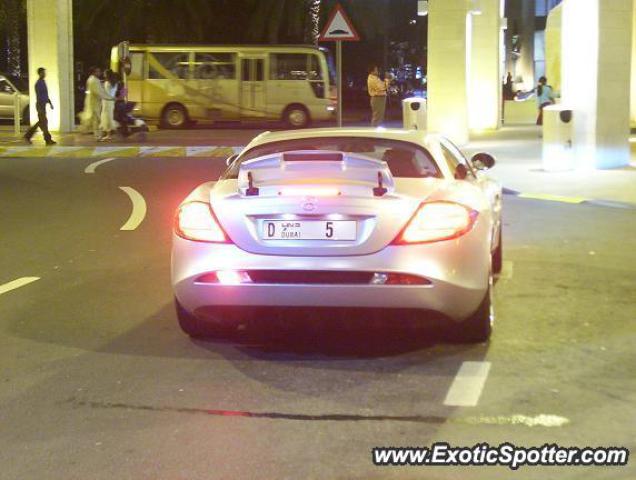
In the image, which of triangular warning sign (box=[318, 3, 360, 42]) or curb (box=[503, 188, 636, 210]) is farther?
triangular warning sign (box=[318, 3, 360, 42])

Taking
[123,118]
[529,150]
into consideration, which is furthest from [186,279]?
[123,118]

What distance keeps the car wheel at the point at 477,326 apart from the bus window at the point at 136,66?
30540 mm

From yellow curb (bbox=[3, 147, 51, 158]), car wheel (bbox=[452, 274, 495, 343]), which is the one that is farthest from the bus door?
car wheel (bbox=[452, 274, 495, 343])

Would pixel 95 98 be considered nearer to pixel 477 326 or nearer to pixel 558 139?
pixel 558 139

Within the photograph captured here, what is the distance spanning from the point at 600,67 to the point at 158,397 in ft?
48.1

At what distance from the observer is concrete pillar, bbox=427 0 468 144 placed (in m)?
25.9

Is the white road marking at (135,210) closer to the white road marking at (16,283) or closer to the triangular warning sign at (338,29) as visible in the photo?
the white road marking at (16,283)

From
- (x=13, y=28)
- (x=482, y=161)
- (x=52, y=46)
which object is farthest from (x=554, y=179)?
(x=13, y=28)

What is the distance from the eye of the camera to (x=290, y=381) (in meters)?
6.32

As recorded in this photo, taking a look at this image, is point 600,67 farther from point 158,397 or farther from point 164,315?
point 158,397

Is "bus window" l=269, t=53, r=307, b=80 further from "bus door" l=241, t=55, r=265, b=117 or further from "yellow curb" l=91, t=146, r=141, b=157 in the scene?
"yellow curb" l=91, t=146, r=141, b=157

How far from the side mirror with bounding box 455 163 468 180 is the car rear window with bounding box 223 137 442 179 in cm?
18

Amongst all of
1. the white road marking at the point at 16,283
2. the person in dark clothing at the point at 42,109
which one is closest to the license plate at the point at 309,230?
the white road marking at the point at 16,283

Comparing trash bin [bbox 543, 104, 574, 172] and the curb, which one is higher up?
trash bin [bbox 543, 104, 574, 172]
